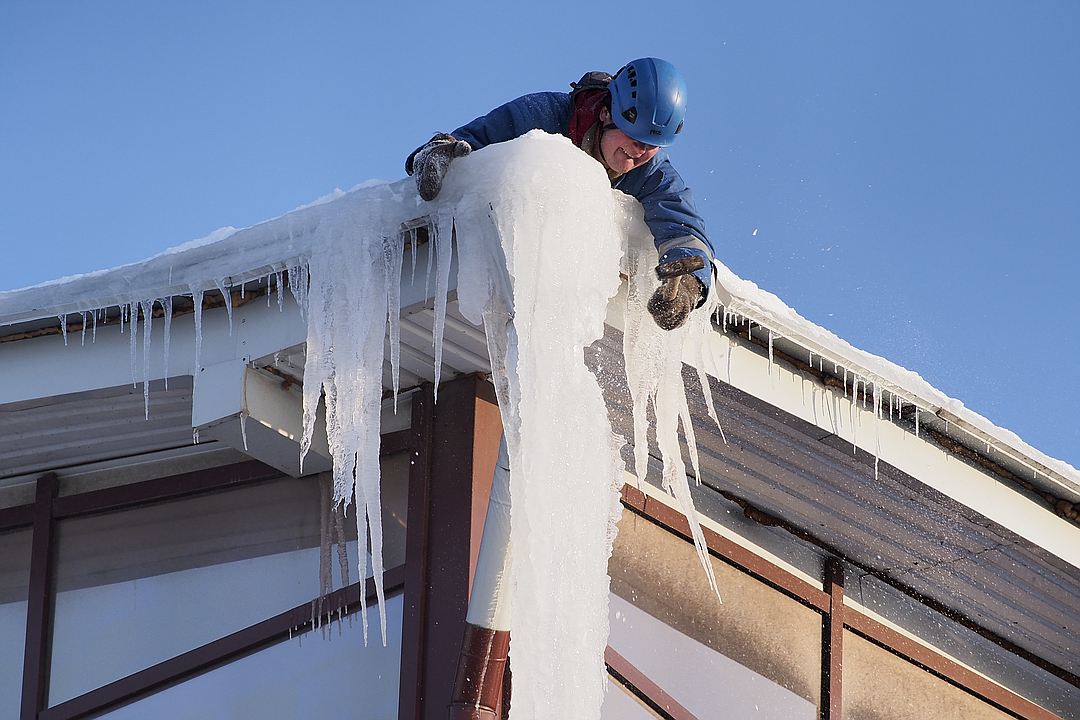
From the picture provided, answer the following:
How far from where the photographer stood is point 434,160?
390cm

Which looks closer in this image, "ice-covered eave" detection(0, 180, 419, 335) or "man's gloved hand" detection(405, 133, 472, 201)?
"man's gloved hand" detection(405, 133, 472, 201)

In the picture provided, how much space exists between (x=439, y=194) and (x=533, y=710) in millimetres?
1366

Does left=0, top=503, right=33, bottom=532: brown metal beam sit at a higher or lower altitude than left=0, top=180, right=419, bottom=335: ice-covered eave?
lower

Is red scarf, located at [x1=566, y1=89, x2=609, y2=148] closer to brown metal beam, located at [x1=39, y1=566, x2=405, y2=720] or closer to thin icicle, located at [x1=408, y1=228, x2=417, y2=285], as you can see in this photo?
thin icicle, located at [x1=408, y1=228, x2=417, y2=285]

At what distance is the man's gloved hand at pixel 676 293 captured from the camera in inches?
158

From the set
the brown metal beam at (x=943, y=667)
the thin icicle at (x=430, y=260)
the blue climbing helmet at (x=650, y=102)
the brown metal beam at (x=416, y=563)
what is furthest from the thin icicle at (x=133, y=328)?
the brown metal beam at (x=943, y=667)

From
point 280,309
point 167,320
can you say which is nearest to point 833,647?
point 280,309

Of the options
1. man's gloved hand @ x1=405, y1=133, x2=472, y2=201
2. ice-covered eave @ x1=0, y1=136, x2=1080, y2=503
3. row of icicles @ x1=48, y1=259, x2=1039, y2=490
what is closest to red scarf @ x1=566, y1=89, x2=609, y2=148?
ice-covered eave @ x1=0, y1=136, x2=1080, y2=503

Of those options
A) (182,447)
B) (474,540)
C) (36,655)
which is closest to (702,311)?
(474,540)

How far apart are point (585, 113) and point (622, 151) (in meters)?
0.19

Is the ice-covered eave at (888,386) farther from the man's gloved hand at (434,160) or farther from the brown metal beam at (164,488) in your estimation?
the brown metal beam at (164,488)

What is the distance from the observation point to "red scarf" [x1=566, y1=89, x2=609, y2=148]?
4.29m

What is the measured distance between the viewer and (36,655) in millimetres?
5379

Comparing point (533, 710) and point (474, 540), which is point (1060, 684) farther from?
point (533, 710)
